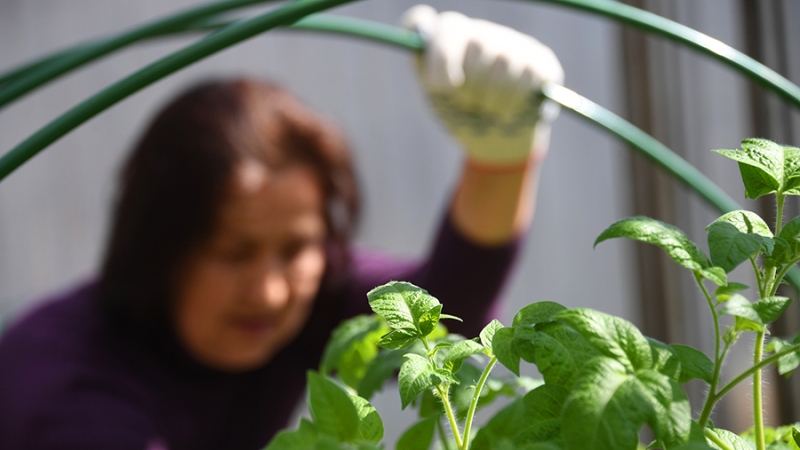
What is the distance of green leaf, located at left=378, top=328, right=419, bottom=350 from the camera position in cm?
22

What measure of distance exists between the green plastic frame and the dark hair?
514 mm

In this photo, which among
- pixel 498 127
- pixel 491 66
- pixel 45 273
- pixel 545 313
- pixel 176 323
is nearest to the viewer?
pixel 545 313

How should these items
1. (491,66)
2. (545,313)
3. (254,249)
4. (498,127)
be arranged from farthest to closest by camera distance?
(254,249), (498,127), (491,66), (545,313)

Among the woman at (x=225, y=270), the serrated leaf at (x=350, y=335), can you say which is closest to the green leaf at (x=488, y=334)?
the serrated leaf at (x=350, y=335)

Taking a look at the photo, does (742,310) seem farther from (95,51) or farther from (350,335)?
(95,51)

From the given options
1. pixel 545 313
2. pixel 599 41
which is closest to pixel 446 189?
pixel 599 41

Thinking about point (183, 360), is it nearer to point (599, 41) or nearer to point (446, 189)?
point (446, 189)

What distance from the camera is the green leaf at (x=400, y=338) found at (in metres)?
0.22

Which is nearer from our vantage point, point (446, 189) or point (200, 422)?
point (200, 422)

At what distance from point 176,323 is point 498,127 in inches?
27.4

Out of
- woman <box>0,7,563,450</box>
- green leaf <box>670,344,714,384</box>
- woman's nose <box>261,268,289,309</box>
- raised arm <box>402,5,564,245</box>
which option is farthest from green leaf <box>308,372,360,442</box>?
woman's nose <box>261,268,289,309</box>

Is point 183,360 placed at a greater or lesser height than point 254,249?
lesser

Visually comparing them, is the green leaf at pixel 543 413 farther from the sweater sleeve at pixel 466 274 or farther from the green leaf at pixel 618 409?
the sweater sleeve at pixel 466 274

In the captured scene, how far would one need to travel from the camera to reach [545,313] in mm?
213
